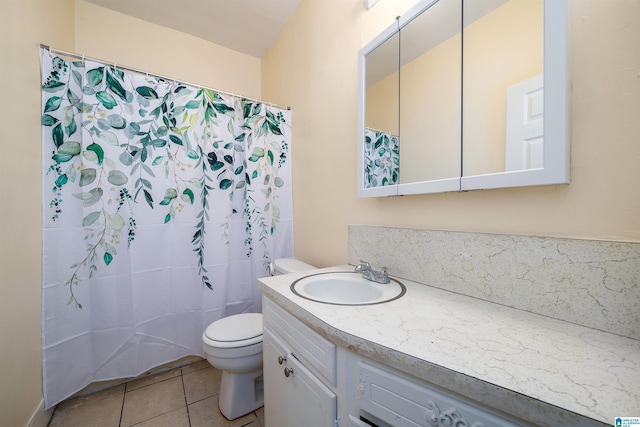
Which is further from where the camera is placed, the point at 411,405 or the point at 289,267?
the point at 289,267

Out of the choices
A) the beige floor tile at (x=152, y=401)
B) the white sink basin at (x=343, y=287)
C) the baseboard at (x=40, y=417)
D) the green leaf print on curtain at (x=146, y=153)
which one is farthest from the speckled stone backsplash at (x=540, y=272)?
the baseboard at (x=40, y=417)

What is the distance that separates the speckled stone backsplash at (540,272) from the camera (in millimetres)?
548

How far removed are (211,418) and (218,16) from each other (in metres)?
2.72

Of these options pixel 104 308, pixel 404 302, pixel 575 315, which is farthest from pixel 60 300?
pixel 575 315

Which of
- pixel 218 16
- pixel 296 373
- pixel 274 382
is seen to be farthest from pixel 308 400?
pixel 218 16

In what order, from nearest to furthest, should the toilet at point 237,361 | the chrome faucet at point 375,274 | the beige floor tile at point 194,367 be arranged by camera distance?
the chrome faucet at point 375,274 < the toilet at point 237,361 < the beige floor tile at point 194,367

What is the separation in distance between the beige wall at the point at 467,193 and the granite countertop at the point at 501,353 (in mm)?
262

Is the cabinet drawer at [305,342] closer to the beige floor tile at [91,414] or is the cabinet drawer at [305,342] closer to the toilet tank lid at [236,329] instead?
the toilet tank lid at [236,329]

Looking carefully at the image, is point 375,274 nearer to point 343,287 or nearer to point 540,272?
point 343,287

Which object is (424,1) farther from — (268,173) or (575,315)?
(268,173)

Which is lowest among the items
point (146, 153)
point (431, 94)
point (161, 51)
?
point (146, 153)

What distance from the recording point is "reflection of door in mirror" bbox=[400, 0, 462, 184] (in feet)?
2.87

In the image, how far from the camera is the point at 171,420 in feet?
4.16

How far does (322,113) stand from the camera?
1.57 meters
